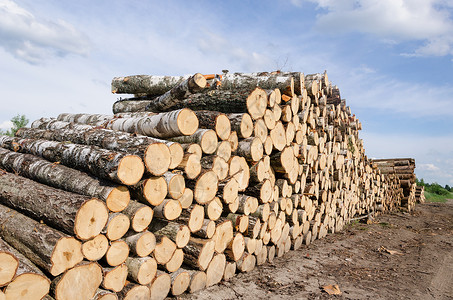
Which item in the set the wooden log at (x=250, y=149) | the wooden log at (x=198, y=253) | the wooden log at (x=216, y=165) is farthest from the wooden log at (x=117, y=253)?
the wooden log at (x=250, y=149)

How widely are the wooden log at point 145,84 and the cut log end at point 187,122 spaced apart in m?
3.40

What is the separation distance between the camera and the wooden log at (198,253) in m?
4.11

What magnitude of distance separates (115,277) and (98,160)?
1370mm

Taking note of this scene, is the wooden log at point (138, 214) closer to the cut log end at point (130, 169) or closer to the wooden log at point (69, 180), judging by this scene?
the wooden log at point (69, 180)

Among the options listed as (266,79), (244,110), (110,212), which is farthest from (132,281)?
(266,79)

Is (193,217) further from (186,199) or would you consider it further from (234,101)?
(234,101)

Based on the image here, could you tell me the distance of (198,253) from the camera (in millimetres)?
4082

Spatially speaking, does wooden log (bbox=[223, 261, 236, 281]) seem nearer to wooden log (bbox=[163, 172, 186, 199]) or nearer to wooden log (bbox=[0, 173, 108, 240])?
wooden log (bbox=[163, 172, 186, 199])

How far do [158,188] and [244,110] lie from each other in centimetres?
225

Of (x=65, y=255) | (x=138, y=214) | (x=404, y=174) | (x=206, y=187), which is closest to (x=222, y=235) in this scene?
A: (x=206, y=187)

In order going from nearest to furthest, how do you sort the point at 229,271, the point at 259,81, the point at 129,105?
the point at 229,271, the point at 259,81, the point at 129,105

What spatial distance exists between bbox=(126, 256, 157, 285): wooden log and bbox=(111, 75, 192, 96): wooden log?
16.2 ft

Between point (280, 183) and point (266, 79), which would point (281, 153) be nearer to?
point (280, 183)

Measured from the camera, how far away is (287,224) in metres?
6.23
